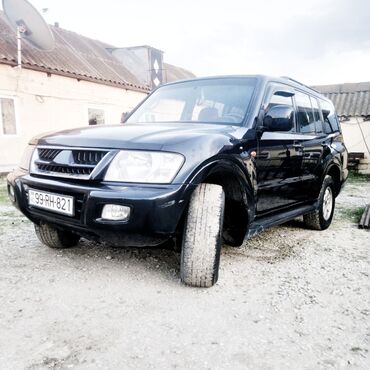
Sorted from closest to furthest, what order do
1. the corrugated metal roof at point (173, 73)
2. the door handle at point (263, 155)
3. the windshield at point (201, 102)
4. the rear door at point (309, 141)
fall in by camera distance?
the door handle at point (263, 155) → the windshield at point (201, 102) → the rear door at point (309, 141) → the corrugated metal roof at point (173, 73)

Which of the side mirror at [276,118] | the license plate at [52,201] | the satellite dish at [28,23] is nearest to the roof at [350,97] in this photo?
the satellite dish at [28,23]

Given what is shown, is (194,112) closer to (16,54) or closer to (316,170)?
(316,170)

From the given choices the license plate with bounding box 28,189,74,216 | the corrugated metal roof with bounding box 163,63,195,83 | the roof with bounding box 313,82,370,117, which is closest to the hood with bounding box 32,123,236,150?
the license plate with bounding box 28,189,74,216

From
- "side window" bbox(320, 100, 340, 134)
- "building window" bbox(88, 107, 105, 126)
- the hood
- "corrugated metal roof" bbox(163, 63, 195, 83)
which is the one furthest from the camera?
"corrugated metal roof" bbox(163, 63, 195, 83)

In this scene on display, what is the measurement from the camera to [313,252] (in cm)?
353

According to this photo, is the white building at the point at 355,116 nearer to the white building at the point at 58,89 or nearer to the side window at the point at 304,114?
the white building at the point at 58,89

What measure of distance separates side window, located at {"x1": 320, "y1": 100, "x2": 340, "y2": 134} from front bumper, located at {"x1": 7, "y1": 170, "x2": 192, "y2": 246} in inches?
116

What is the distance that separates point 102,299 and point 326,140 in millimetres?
3235

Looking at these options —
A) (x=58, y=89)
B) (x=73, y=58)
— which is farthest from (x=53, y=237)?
(x=73, y=58)

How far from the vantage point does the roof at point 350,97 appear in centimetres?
1588

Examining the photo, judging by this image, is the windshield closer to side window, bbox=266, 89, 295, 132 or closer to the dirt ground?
side window, bbox=266, 89, 295, 132

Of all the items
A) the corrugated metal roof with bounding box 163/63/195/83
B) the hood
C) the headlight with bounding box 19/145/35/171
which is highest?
the corrugated metal roof with bounding box 163/63/195/83

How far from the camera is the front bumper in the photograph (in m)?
2.23

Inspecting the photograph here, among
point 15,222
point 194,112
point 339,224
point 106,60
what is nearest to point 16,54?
point 106,60
